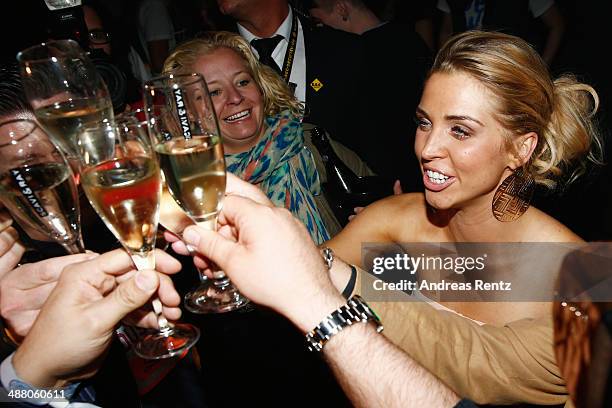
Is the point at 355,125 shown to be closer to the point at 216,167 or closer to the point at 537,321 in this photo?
the point at 537,321

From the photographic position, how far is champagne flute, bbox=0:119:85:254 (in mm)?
1077

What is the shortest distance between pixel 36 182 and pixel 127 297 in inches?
15.0

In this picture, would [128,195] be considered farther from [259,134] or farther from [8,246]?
[259,134]

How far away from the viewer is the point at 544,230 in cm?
202

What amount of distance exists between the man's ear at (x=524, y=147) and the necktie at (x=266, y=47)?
2008mm

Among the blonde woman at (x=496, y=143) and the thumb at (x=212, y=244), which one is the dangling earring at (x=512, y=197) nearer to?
the blonde woman at (x=496, y=143)

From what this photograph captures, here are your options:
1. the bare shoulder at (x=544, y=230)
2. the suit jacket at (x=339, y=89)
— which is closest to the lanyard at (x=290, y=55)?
the suit jacket at (x=339, y=89)

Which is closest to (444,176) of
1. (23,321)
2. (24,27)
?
(23,321)

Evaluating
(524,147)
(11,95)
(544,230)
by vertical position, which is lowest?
(544,230)

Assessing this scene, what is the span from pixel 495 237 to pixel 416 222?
402mm

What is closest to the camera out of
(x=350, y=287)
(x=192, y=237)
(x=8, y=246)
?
(x=192, y=237)

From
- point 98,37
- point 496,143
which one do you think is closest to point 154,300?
point 496,143

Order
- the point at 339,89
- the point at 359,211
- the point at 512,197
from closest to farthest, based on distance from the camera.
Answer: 1. the point at 512,197
2. the point at 359,211
3. the point at 339,89

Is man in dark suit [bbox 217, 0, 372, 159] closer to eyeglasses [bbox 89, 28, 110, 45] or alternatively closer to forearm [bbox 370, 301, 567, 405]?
eyeglasses [bbox 89, 28, 110, 45]
